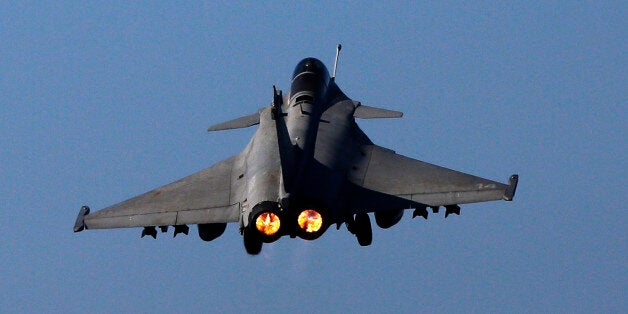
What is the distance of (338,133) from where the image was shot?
6656 centimetres

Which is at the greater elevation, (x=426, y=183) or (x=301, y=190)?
(x=426, y=183)

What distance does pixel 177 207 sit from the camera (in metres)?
63.5

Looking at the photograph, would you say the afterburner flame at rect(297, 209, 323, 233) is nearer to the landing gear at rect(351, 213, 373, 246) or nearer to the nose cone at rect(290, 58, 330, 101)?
the landing gear at rect(351, 213, 373, 246)

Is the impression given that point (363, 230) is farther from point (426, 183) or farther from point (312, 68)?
point (312, 68)

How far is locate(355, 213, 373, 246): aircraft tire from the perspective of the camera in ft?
208

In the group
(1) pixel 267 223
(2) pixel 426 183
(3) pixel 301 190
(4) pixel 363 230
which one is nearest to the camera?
(1) pixel 267 223

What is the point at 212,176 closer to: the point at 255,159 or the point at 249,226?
the point at 255,159

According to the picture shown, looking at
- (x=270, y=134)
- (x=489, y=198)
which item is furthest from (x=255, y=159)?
(x=489, y=198)

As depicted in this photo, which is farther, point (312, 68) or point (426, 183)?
point (312, 68)

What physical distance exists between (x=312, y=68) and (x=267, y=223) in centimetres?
1301

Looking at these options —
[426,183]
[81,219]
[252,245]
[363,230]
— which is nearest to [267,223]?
[252,245]

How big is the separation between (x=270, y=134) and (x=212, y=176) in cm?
232

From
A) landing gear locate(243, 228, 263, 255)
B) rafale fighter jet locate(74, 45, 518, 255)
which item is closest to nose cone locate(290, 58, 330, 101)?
rafale fighter jet locate(74, 45, 518, 255)

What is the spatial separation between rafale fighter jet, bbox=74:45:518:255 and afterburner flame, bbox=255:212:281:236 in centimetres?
3
